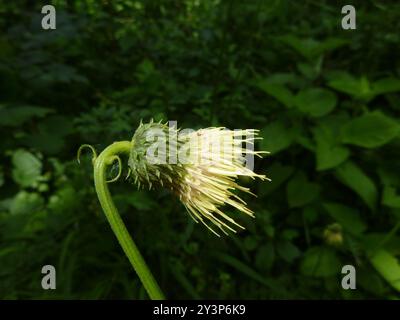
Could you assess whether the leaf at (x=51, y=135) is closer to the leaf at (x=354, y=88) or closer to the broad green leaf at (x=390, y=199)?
the leaf at (x=354, y=88)

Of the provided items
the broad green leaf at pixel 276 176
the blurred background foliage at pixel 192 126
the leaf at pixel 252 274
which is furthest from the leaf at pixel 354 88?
the leaf at pixel 252 274

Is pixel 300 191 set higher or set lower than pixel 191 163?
lower

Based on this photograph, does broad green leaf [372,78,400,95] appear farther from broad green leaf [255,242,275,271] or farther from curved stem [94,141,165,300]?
curved stem [94,141,165,300]

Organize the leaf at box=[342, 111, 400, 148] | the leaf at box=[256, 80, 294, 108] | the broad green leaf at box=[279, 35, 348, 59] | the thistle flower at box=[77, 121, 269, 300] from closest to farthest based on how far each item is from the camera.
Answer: the thistle flower at box=[77, 121, 269, 300], the leaf at box=[342, 111, 400, 148], the leaf at box=[256, 80, 294, 108], the broad green leaf at box=[279, 35, 348, 59]

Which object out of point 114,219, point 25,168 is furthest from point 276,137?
point 114,219

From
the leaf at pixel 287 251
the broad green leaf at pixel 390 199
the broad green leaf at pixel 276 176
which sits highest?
the broad green leaf at pixel 276 176

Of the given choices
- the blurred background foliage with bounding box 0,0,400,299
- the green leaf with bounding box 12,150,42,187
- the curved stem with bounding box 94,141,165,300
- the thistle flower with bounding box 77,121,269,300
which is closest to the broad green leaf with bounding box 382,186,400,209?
the blurred background foliage with bounding box 0,0,400,299

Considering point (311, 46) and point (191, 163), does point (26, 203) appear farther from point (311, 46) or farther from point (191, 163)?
point (311, 46)
